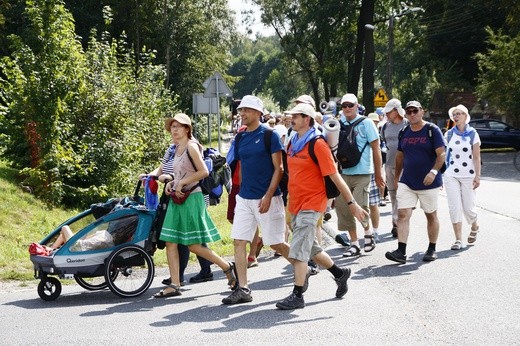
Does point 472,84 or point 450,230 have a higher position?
point 472,84

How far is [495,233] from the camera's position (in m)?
12.9

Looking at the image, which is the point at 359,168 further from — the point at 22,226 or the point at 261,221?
the point at 22,226

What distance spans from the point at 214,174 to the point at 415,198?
279 cm

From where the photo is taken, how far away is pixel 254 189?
335 inches

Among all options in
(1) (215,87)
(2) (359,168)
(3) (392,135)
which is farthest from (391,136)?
(1) (215,87)

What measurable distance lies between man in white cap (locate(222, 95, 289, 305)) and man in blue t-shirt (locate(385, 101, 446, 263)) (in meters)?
2.39

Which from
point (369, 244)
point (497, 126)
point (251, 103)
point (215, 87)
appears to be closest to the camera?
point (251, 103)

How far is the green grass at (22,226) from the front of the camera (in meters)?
10.8

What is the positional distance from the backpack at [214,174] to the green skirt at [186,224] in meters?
0.20

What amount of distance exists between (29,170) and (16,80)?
162cm

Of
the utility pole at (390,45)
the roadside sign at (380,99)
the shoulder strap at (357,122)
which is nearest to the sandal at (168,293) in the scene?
the shoulder strap at (357,122)

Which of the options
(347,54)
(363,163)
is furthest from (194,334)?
(347,54)

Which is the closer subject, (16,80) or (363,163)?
(363,163)

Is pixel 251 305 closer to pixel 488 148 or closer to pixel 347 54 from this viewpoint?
pixel 488 148
